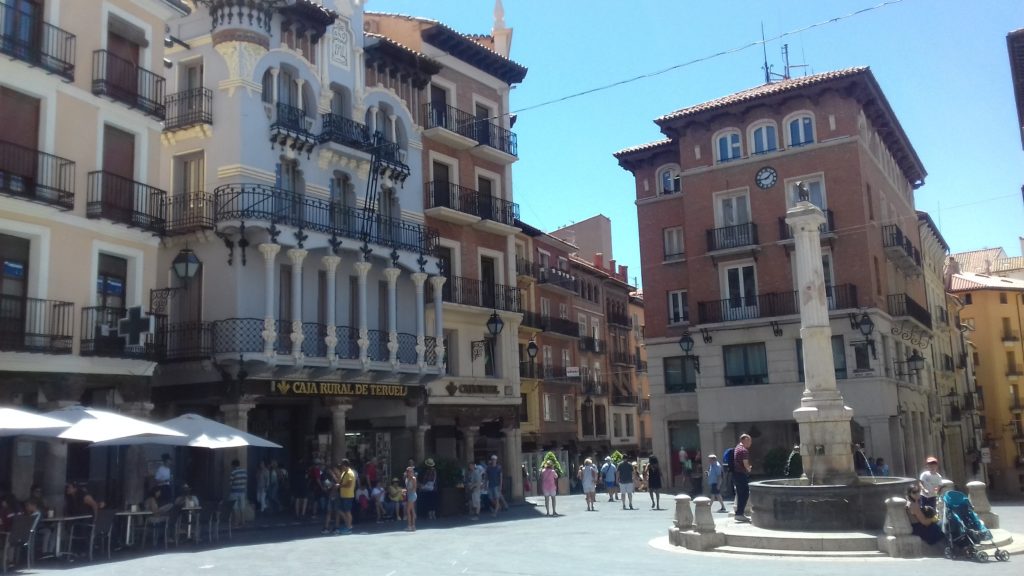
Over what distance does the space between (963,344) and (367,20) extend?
152 ft

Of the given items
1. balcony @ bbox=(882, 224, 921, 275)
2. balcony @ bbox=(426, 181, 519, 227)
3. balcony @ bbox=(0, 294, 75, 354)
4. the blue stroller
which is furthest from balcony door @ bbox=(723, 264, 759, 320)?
balcony @ bbox=(0, 294, 75, 354)

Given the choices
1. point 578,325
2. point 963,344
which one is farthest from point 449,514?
point 963,344

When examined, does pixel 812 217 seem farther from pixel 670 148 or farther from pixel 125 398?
pixel 670 148

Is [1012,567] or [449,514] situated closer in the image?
[1012,567]

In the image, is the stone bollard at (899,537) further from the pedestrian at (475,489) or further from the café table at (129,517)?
A: the pedestrian at (475,489)

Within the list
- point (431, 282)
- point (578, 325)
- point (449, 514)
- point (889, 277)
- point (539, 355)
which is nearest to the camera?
point (449, 514)

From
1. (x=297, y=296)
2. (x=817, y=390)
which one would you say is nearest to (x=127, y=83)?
(x=297, y=296)

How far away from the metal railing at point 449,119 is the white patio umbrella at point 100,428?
19192 mm

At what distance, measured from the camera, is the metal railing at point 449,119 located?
35312 millimetres

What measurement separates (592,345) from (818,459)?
133 ft

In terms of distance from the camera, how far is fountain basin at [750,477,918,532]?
16.0m

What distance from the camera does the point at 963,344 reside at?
63562mm

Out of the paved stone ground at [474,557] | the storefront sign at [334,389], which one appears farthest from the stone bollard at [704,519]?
the storefront sign at [334,389]

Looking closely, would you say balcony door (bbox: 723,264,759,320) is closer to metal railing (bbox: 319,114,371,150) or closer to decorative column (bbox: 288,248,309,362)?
metal railing (bbox: 319,114,371,150)
